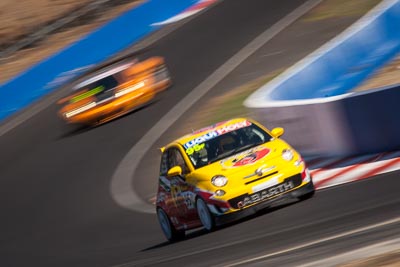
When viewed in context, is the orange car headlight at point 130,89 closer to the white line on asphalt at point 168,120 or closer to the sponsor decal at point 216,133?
the white line on asphalt at point 168,120

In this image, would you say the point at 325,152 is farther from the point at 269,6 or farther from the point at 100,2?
the point at 100,2

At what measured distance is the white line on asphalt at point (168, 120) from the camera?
15.8 metres

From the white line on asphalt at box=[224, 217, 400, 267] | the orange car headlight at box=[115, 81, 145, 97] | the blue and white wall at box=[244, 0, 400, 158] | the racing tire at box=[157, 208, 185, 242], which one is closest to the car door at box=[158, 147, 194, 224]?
the racing tire at box=[157, 208, 185, 242]

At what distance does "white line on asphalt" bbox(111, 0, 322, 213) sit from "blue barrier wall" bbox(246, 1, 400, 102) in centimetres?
260

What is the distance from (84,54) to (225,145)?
53.6 ft

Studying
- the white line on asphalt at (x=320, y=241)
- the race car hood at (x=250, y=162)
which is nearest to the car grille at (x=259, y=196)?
the race car hood at (x=250, y=162)

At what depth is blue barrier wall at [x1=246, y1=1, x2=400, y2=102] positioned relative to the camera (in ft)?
53.3

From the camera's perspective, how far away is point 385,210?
8.73 m

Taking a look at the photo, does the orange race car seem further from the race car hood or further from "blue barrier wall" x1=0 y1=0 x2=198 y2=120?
the race car hood

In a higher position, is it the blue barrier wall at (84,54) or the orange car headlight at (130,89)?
the blue barrier wall at (84,54)

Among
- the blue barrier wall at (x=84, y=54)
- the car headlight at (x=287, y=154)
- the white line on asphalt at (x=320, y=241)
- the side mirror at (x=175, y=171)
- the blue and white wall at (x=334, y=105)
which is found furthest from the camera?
the blue barrier wall at (x=84, y=54)

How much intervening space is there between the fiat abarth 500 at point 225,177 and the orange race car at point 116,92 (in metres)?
10.3

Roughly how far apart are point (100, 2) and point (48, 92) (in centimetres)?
709

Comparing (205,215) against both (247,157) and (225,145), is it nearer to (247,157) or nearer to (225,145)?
(247,157)
